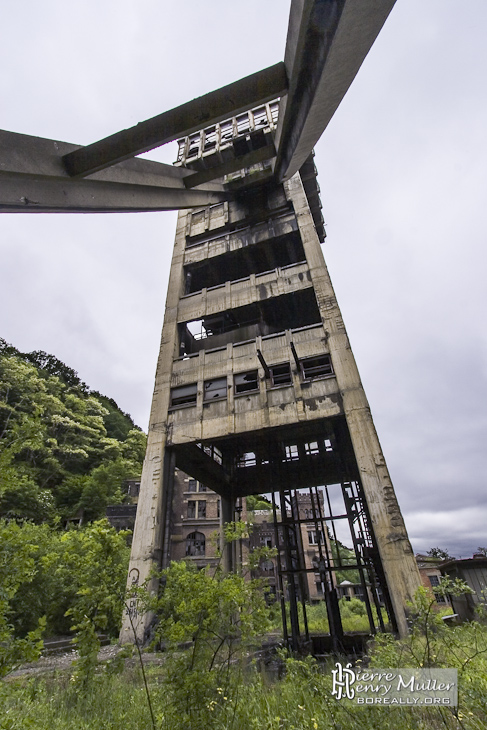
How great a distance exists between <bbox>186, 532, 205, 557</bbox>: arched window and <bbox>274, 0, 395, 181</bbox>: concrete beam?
31515 mm

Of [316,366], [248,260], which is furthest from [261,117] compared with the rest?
[316,366]

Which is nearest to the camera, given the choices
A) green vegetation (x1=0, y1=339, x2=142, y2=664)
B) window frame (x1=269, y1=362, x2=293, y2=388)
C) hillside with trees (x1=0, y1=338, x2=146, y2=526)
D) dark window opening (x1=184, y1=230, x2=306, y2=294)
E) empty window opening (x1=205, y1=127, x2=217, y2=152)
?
green vegetation (x1=0, y1=339, x2=142, y2=664)

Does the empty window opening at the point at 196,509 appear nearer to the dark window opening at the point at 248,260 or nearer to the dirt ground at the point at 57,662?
the dirt ground at the point at 57,662

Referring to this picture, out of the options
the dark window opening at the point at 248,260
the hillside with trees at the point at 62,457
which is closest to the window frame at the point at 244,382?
the dark window opening at the point at 248,260

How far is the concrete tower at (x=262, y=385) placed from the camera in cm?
1275

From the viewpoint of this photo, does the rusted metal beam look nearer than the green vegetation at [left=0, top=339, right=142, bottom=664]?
No

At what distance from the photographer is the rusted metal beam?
4020 millimetres

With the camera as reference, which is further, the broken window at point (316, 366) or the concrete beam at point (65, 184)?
the broken window at point (316, 366)

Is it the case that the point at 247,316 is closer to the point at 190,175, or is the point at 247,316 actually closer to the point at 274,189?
the point at 274,189

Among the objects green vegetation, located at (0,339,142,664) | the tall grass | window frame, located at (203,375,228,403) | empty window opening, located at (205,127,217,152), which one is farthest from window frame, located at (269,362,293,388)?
empty window opening, located at (205,127,217,152)

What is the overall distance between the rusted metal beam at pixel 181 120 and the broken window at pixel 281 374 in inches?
465

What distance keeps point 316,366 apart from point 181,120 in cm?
1247

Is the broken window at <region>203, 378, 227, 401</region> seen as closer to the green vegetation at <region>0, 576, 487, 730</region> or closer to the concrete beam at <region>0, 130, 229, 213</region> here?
the concrete beam at <region>0, 130, 229, 213</region>

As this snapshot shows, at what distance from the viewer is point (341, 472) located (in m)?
16.8
